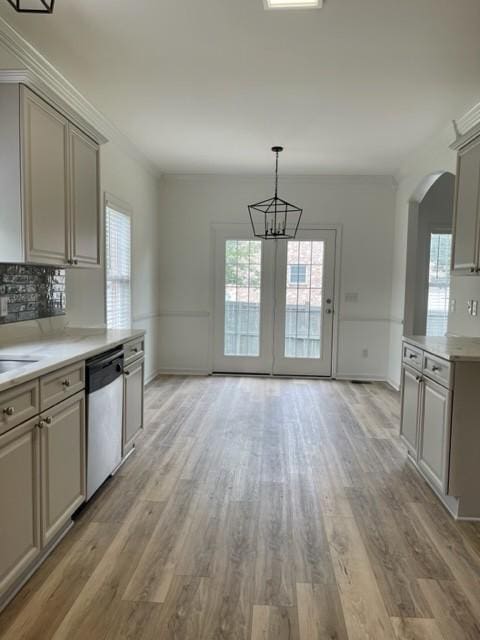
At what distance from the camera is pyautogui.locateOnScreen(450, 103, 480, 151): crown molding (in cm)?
294

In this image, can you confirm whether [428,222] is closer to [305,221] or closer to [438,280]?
[438,280]

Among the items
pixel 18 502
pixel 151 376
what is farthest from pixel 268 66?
pixel 151 376

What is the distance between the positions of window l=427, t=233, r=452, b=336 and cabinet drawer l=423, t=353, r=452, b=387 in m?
3.86

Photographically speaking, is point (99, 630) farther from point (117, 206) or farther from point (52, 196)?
point (117, 206)

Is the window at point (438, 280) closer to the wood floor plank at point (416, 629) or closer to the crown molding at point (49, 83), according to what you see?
the crown molding at point (49, 83)

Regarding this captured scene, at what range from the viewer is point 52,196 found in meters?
2.58

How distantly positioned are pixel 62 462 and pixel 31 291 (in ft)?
4.33

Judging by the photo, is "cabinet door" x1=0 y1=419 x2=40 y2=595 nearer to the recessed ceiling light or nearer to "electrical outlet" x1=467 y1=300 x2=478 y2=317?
the recessed ceiling light

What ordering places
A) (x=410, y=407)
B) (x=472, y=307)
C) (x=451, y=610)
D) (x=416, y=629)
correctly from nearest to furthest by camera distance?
1. (x=416, y=629)
2. (x=451, y=610)
3. (x=410, y=407)
4. (x=472, y=307)

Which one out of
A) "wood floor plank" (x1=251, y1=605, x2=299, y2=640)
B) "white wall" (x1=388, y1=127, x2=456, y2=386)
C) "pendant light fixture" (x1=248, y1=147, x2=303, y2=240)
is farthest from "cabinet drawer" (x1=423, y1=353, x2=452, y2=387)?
"pendant light fixture" (x1=248, y1=147, x2=303, y2=240)

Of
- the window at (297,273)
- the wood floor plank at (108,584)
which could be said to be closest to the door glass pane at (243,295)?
the window at (297,273)

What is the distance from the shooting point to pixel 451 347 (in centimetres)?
277

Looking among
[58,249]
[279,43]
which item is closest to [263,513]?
[58,249]

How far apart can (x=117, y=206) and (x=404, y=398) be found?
3.18 meters
